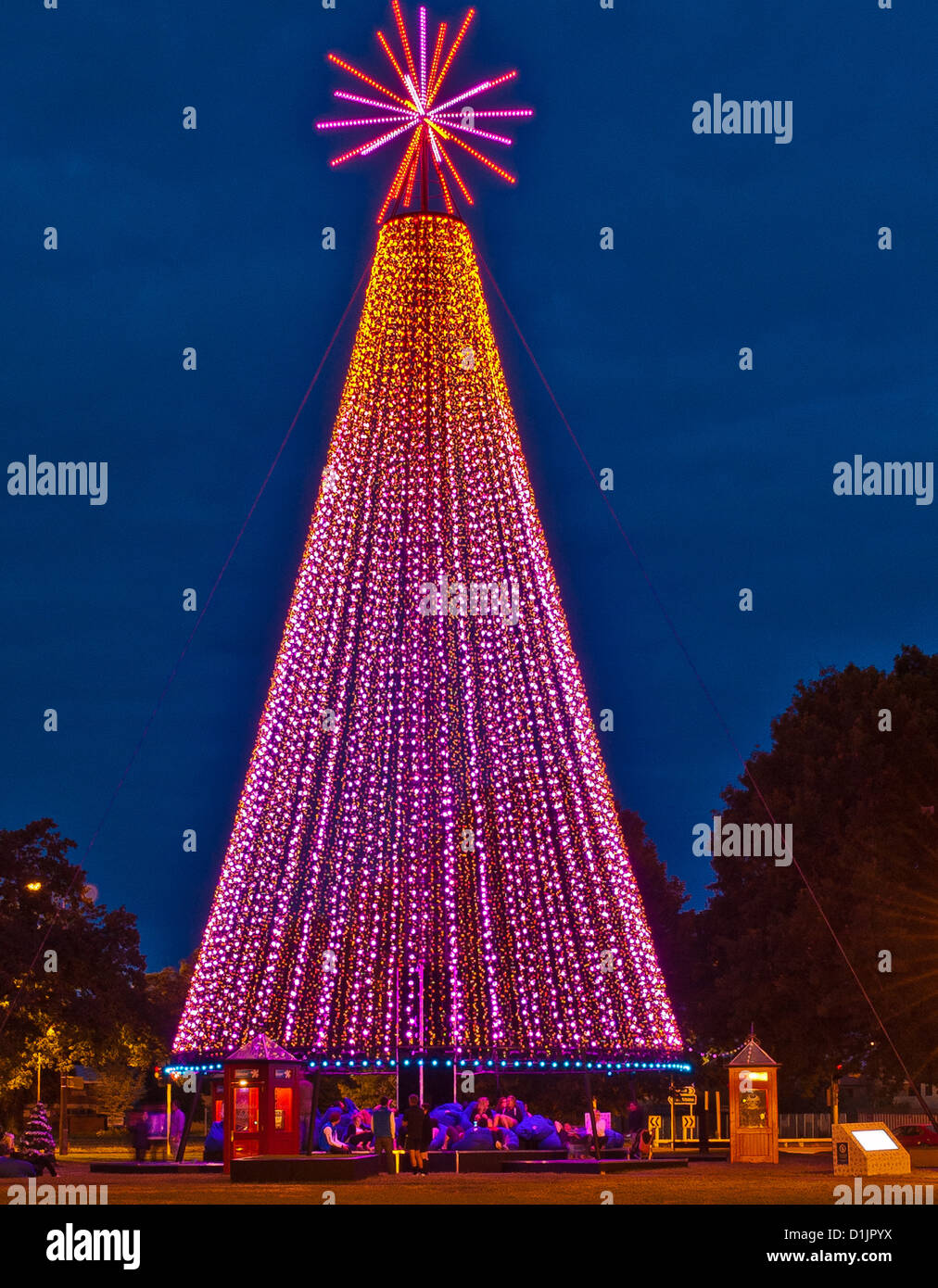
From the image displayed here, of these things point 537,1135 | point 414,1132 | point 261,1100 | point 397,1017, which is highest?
point 397,1017

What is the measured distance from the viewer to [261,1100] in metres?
30.2

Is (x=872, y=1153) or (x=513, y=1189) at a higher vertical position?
(x=872, y=1153)

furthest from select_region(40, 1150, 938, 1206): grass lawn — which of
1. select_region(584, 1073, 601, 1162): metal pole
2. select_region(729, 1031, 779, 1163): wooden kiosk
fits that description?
select_region(729, 1031, 779, 1163): wooden kiosk

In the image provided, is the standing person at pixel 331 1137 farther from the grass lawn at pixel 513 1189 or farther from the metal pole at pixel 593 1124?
the metal pole at pixel 593 1124

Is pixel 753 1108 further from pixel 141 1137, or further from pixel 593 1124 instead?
pixel 141 1137

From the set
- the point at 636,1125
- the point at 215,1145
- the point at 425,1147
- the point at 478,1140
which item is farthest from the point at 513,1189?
the point at 636,1125

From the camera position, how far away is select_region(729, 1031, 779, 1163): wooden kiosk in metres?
35.5

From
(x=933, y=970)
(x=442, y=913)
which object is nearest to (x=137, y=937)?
(x=442, y=913)

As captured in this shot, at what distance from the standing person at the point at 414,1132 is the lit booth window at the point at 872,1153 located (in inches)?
277

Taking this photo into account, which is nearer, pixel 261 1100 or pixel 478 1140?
pixel 261 1100

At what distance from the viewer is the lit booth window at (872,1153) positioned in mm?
27641

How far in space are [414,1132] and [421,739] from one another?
6916mm

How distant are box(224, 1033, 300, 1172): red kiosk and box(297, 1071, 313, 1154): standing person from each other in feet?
1.00
